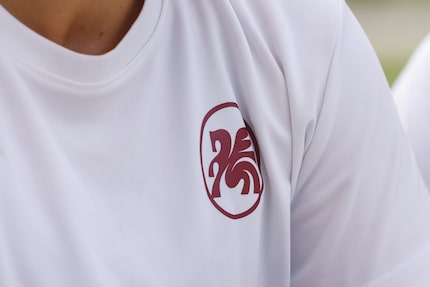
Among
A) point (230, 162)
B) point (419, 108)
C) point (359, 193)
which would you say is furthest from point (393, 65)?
point (230, 162)

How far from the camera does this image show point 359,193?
173 centimetres

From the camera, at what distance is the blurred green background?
8.73 meters

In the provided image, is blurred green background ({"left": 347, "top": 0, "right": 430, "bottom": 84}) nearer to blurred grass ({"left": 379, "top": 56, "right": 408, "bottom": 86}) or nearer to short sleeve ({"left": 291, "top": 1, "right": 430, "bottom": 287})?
blurred grass ({"left": 379, "top": 56, "right": 408, "bottom": 86})

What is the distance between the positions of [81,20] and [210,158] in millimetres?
260

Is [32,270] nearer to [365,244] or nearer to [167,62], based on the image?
[167,62]

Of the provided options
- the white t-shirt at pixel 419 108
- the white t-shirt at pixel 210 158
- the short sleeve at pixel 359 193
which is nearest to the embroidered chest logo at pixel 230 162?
the white t-shirt at pixel 210 158

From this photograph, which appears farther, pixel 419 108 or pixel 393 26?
pixel 393 26

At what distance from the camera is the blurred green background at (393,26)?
8.73 meters

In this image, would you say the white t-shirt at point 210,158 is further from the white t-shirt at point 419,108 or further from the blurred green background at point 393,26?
the blurred green background at point 393,26

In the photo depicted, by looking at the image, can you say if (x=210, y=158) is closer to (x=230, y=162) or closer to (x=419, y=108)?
(x=230, y=162)

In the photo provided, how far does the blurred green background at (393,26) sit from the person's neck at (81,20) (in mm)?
6355

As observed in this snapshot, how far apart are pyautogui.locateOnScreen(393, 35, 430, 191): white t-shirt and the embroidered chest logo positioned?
2.67 ft

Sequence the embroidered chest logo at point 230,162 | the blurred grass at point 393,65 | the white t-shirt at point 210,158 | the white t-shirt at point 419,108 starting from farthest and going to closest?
the blurred grass at point 393,65 < the white t-shirt at point 419,108 < the embroidered chest logo at point 230,162 < the white t-shirt at point 210,158

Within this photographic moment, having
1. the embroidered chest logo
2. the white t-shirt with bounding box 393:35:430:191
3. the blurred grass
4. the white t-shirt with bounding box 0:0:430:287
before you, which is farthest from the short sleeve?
A: the blurred grass
